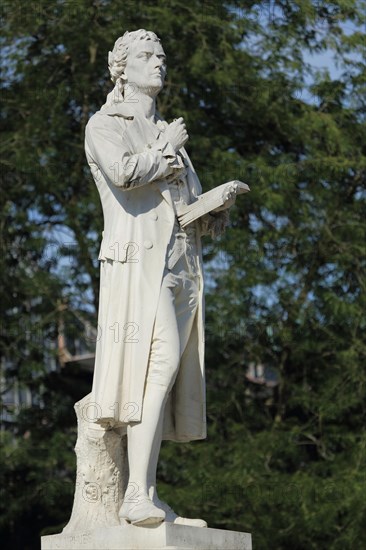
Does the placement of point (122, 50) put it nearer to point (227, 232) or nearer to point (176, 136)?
point (176, 136)

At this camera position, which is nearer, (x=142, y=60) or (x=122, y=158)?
(x=122, y=158)

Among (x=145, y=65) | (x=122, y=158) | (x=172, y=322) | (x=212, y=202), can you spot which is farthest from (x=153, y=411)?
(x=145, y=65)

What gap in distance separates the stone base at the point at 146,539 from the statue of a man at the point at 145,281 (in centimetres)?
9

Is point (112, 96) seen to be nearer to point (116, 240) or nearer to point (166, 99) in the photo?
point (116, 240)

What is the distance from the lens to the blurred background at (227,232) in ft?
67.4

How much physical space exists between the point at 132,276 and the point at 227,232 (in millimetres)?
10569

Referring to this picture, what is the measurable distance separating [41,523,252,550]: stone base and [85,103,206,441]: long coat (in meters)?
0.71

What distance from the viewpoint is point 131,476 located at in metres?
9.84

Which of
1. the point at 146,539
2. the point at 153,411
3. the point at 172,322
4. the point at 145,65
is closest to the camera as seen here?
the point at 146,539

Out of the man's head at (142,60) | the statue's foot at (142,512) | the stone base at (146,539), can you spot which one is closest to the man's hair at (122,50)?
the man's head at (142,60)

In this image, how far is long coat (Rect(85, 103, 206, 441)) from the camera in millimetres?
9945

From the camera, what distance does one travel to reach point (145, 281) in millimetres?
10086

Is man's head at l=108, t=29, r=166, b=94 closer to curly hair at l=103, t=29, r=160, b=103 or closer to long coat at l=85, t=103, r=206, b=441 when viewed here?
curly hair at l=103, t=29, r=160, b=103

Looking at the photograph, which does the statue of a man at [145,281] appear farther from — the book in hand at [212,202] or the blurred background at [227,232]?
the blurred background at [227,232]
